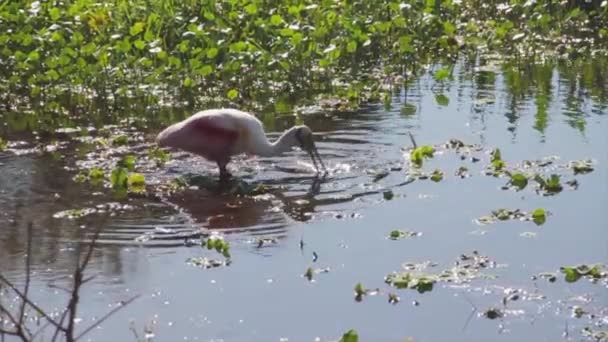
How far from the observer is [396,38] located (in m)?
12.8

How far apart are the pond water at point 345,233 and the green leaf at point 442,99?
4 cm

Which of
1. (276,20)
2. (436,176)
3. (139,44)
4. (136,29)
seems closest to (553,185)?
(436,176)

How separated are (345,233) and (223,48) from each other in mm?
4650

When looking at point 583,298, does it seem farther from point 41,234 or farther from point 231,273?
point 41,234

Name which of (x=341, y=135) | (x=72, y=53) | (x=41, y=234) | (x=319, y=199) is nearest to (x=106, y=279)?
(x=41, y=234)

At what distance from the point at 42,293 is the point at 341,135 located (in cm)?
386

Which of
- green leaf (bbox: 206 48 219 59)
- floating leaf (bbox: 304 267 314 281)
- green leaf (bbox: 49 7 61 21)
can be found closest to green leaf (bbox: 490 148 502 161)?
floating leaf (bbox: 304 267 314 281)

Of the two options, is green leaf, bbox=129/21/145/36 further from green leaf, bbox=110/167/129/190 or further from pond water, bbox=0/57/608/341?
green leaf, bbox=110/167/129/190

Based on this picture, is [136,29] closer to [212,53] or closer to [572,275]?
[212,53]

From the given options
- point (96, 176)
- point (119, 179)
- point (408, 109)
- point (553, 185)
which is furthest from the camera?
point (408, 109)

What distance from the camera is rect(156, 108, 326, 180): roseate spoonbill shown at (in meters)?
8.91

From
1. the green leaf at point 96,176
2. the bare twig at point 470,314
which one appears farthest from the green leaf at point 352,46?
the bare twig at point 470,314

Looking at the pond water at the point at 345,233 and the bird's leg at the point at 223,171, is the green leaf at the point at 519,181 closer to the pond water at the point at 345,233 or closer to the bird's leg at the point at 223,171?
the pond water at the point at 345,233

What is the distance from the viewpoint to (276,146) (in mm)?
9109
